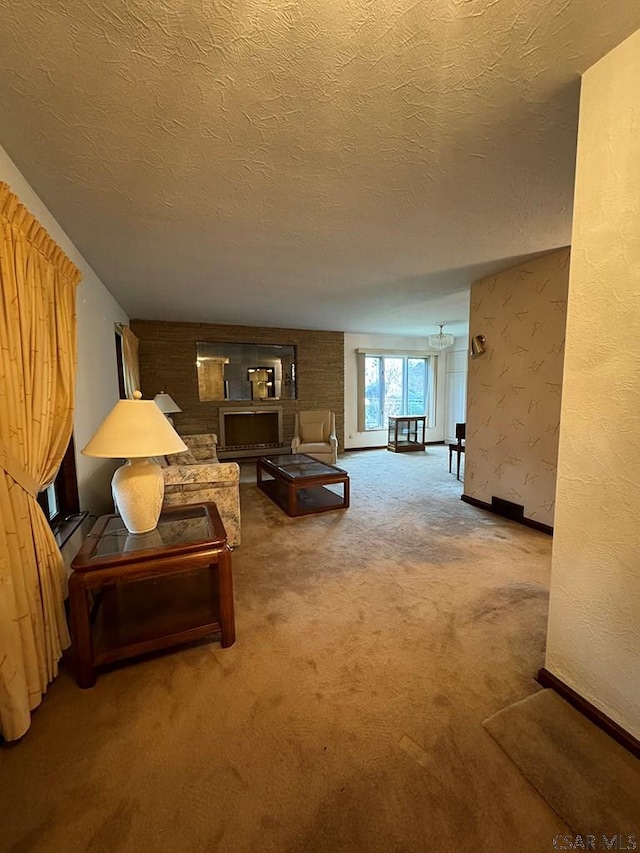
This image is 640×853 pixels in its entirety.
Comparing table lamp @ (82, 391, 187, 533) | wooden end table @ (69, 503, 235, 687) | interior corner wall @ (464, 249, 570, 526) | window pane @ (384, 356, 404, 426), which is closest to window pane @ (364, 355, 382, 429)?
window pane @ (384, 356, 404, 426)

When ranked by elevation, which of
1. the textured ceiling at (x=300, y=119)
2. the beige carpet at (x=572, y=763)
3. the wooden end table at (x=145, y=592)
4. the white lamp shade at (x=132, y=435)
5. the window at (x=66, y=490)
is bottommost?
the beige carpet at (x=572, y=763)

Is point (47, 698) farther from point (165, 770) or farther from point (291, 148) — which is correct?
point (291, 148)

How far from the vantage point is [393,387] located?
755cm

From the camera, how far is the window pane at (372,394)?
285 inches

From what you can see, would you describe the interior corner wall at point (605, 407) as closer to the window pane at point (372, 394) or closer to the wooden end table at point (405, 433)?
the wooden end table at point (405, 433)

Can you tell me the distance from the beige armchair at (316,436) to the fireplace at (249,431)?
2.97 feet

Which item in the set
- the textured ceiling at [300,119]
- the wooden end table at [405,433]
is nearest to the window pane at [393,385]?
the wooden end table at [405,433]

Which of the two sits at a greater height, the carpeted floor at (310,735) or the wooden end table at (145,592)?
the wooden end table at (145,592)

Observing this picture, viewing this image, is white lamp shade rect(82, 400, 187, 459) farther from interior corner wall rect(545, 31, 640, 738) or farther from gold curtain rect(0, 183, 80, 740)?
interior corner wall rect(545, 31, 640, 738)

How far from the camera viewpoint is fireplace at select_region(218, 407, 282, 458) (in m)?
6.11

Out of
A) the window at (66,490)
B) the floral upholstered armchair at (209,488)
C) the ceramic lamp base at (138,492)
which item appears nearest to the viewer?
the ceramic lamp base at (138,492)

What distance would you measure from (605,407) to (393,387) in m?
6.40

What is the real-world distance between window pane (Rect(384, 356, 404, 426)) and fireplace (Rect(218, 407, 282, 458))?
2.43 m

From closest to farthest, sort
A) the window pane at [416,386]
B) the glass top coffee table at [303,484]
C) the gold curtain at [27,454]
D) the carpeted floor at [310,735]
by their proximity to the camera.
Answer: the carpeted floor at [310,735]
the gold curtain at [27,454]
the glass top coffee table at [303,484]
the window pane at [416,386]
